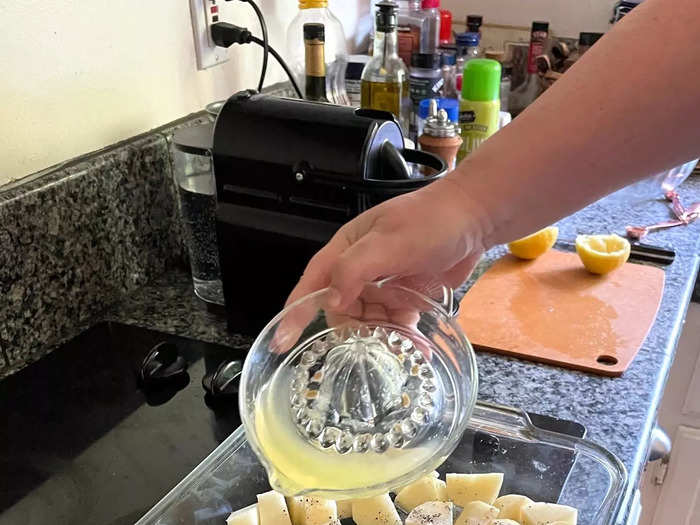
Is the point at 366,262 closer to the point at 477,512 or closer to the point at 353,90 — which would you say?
the point at 477,512

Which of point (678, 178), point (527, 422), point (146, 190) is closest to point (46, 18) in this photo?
point (146, 190)

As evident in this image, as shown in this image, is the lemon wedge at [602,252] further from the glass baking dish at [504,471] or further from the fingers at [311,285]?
the fingers at [311,285]

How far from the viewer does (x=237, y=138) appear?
71 centimetres

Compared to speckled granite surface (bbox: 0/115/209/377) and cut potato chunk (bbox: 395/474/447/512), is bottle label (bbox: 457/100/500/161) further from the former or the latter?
cut potato chunk (bbox: 395/474/447/512)

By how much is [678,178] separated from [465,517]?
0.79 metres

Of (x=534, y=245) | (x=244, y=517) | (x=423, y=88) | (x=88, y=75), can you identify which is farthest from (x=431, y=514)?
(x=423, y=88)

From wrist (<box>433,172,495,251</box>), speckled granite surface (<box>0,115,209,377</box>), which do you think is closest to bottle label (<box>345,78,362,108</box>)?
speckled granite surface (<box>0,115,209,377</box>)

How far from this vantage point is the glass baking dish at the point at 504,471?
0.57 m

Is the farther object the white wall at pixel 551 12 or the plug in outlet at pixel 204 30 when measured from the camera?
the white wall at pixel 551 12

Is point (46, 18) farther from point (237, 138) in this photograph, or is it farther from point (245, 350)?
point (245, 350)

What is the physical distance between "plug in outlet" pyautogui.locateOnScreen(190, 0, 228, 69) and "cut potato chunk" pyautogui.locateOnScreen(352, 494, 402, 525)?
2.03ft

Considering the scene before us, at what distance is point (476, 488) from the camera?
1.97 feet

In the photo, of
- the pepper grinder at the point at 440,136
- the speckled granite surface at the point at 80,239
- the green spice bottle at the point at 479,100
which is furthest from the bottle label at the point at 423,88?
the speckled granite surface at the point at 80,239

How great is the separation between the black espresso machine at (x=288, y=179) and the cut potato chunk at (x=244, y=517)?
9.5 inches
